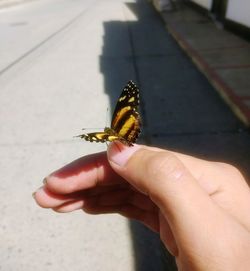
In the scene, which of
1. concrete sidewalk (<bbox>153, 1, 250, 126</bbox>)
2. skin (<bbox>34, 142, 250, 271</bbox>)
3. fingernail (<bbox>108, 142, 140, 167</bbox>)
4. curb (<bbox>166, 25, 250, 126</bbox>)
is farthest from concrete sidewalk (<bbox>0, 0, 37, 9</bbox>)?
Result: fingernail (<bbox>108, 142, 140, 167</bbox>)

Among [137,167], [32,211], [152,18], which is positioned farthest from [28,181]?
[152,18]

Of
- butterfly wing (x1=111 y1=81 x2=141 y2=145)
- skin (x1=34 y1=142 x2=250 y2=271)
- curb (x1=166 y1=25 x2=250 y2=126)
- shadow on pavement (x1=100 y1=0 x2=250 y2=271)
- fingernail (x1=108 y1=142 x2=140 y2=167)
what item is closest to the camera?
skin (x1=34 y1=142 x2=250 y2=271)

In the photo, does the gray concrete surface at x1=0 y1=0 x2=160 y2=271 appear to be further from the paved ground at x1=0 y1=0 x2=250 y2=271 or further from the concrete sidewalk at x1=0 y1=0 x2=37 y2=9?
the concrete sidewalk at x1=0 y1=0 x2=37 y2=9

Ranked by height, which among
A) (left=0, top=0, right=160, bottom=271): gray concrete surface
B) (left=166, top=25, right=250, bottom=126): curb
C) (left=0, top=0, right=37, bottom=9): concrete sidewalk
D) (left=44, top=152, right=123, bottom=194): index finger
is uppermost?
(left=44, top=152, right=123, bottom=194): index finger

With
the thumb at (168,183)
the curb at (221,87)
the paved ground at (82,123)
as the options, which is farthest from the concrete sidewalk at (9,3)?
the thumb at (168,183)

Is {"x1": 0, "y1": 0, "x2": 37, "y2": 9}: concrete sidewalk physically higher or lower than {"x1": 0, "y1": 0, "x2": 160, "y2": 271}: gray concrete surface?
lower

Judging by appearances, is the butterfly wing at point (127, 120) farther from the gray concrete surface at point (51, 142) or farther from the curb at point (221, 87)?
the curb at point (221, 87)

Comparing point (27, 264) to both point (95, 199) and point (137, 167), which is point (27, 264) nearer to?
point (95, 199)

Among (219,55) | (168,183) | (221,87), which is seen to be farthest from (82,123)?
(219,55)
